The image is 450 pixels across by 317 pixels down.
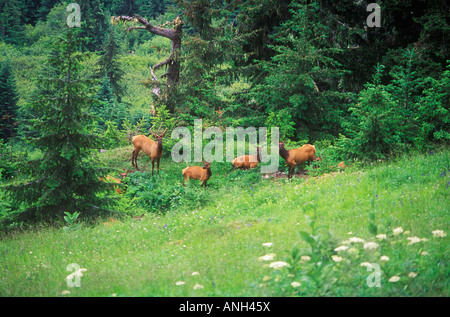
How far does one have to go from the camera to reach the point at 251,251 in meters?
6.68

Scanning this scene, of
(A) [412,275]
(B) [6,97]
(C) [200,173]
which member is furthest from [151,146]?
(B) [6,97]

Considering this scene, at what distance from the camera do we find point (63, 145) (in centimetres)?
1018

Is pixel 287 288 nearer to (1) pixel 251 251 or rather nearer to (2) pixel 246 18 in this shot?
(1) pixel 251 251

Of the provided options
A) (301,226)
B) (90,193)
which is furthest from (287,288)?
(90,193)

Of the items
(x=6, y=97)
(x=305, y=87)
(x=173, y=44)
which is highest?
(x=173, y=44)

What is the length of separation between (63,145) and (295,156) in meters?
7.38

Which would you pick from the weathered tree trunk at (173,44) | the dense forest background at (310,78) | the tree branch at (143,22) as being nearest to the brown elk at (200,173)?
the dense forest background at (310,78)

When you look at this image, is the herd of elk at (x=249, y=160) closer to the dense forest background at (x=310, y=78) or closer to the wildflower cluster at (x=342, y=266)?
the dense forest background at (x=310, y=78)

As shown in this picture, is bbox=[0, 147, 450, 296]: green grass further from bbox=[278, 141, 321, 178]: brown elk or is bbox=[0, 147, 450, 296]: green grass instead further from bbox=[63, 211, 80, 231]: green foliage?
bbox=[278, 141, 321, 178]: brown elk

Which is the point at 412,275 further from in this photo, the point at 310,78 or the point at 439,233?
the point at 310,78

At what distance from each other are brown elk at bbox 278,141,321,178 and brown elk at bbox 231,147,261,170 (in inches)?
49.1

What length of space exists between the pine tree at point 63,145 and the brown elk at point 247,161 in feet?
17.5

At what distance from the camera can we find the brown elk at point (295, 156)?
505 inches
